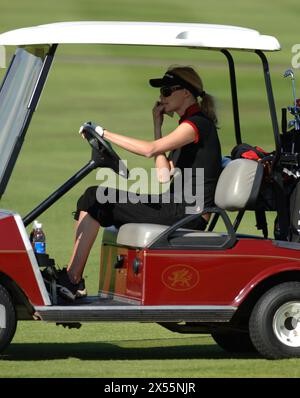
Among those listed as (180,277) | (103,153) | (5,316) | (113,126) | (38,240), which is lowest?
(5,316)

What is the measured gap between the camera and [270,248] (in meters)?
6.98

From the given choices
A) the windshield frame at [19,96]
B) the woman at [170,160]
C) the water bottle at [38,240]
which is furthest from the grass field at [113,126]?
the windshield frame at [19,96]

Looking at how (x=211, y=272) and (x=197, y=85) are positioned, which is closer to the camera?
(x=211, y=272)

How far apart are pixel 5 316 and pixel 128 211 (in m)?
0.92

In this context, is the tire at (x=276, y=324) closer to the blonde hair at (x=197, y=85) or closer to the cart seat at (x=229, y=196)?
the cart seat at (x=229, y=196)

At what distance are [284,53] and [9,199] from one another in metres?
13.0

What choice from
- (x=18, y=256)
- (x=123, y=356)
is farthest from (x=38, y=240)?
(x=123, y=356)

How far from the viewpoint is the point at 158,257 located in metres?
6.79

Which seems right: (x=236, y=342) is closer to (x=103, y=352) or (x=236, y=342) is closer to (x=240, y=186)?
(x=103, y=352)

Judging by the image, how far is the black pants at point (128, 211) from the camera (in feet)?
23.0

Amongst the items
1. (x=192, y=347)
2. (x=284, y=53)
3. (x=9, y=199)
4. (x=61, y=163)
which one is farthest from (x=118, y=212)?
(x=284, y=53)

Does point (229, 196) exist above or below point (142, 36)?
below

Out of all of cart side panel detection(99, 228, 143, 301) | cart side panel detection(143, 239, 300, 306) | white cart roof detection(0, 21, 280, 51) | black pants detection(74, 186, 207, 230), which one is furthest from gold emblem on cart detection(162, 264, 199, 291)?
white cart roof detection(0, 21, 280, 51)

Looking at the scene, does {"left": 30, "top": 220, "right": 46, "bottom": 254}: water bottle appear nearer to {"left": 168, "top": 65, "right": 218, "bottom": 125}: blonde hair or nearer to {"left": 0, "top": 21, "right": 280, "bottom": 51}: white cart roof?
{"left": 0, "top": 21, "right": 280, "bottom": 51}: white cart roof
